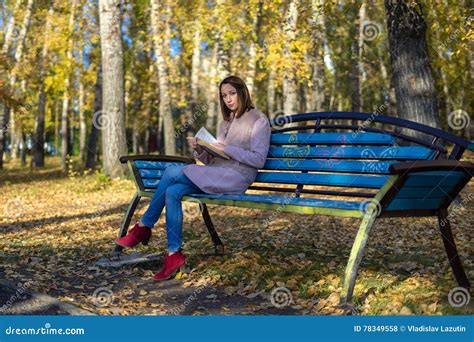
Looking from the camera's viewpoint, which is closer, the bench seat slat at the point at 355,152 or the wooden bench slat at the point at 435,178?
the wooden bench slat at the point at 435,178

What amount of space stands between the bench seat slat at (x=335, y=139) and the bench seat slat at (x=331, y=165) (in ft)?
0.53

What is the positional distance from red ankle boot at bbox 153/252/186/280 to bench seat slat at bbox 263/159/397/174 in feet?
3.91

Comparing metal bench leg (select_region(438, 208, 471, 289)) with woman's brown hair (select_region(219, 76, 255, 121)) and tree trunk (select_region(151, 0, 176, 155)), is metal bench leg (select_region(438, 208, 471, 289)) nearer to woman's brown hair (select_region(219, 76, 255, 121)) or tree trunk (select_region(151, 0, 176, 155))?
woman's brown hair (select_region(219, 76, 255, 121))

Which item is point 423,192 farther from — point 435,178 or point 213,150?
point 213,150

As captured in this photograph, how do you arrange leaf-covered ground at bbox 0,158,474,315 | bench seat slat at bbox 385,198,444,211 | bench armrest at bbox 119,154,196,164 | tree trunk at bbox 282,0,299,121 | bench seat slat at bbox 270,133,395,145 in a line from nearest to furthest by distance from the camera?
bench seat slat at bbox 385,198,444,211 < leaf-covered ground at bbox 0,158,474,315 < bench seat slat at bbox 270,133,395,145 < bench armrest at bbox 119,154,196,164 < tree trunk at bbox 282,0,299,121

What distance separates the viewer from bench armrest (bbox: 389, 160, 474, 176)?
3881 millimetres

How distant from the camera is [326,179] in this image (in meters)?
5.14

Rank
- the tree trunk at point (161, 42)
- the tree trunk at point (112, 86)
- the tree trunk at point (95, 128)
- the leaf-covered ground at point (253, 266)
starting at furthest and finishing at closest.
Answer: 1. the tree trunk at point (95, 128)
2. the tree trunk at point (161, 42)
3. the tree trunk at point (112, 86)
4. the leaf-covered ground at point (253, 266)

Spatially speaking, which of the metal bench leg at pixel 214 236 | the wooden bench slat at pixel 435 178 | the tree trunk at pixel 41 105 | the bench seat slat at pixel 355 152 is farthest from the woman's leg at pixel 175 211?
the tree trunk at pixel 41 105

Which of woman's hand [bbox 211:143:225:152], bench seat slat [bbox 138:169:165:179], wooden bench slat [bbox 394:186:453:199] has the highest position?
woman's hand [bbox 211:143:225:152]

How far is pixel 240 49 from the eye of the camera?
72.3ft

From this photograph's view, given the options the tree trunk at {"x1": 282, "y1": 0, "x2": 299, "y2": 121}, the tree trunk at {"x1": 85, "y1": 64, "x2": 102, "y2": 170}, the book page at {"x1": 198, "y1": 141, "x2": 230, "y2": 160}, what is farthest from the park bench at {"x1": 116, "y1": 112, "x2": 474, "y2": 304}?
the tree trunk at {"x1": 85, "y1": 64, "x2": 102, "y2": 170}

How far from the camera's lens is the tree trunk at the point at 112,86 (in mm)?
14595

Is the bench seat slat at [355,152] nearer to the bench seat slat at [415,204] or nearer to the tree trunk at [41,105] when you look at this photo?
the bench seat slat at [415,204]
